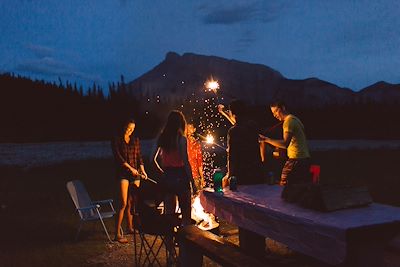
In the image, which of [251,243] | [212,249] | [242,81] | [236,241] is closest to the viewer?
[212,249]

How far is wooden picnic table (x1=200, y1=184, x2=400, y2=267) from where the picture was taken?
3469 millimetres

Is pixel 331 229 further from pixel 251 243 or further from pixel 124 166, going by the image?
pixel 124 166

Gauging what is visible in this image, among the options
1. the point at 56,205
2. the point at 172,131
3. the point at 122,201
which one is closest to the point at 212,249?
the point at 172,131

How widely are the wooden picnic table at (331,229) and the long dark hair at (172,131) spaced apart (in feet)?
5.75

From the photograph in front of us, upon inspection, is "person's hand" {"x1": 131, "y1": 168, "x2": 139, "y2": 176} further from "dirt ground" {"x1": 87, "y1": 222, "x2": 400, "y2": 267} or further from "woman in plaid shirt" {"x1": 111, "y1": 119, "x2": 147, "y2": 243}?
"dirt ground" {"x1": 87, "y1": 222, "x2": 400, "y2": 267}

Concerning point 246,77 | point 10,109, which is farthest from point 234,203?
point 246,77

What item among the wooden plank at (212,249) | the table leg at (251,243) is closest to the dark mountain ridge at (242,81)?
the table leg at (251,243)

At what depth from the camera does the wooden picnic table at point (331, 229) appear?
3.47 m

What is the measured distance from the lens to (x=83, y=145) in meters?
36.5

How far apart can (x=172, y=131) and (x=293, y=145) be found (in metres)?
1.65

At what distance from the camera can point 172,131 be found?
6090 millimetres

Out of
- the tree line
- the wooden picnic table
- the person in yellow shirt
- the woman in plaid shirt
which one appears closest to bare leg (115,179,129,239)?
the woman in plaid shirt

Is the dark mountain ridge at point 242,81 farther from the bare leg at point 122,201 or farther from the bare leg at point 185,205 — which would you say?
the bare leg at point 185,205

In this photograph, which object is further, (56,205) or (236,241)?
Answer: (56,205)
